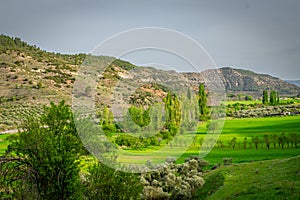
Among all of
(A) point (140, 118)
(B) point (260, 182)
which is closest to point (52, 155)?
(A) point (140, 118)

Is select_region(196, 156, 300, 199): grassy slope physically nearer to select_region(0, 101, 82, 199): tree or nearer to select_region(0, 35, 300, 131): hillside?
select_region(0, 101, 82, 199): tree

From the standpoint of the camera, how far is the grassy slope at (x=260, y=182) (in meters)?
17.5

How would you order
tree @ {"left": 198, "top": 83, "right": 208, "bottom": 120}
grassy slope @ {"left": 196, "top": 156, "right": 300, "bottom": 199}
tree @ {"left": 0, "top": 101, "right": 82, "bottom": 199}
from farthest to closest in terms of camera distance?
tree @ {"left": 198, "top": 83, "right": 208, "bottom": 120}
tree @ {"left": 0, "top": 101, "right": 82, "bottom": 199}
grassy slope @ {"left": 196, "top": 156, "right": 300, "bottom": 199}

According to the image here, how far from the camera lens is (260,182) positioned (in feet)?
68.8

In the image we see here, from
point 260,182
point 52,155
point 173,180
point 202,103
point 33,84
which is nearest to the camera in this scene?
point 52,155

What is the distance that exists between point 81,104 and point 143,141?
7889 mm

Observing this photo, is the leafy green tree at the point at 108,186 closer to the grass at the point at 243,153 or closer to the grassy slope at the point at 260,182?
the grassy slope at the point at 260,182

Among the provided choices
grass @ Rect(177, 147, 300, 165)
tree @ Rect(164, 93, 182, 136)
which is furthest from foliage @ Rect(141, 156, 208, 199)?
grass @ Rect(177, 147, 300, 165)

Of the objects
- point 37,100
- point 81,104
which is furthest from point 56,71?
point 81,104

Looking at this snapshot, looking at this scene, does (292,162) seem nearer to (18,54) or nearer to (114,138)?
(114,138)

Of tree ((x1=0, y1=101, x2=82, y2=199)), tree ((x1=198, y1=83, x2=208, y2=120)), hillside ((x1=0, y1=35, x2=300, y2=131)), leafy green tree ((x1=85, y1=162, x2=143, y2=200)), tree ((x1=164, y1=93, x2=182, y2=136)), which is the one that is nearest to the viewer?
tree ((x1=0, y1=101, x2=82, y2=199))

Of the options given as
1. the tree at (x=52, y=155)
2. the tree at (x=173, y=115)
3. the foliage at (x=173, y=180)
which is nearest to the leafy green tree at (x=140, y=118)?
the tree at (x=173, y=115)

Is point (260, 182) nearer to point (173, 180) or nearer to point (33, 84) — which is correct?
point (173, 180)

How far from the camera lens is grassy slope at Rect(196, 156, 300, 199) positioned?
17.5 meters
